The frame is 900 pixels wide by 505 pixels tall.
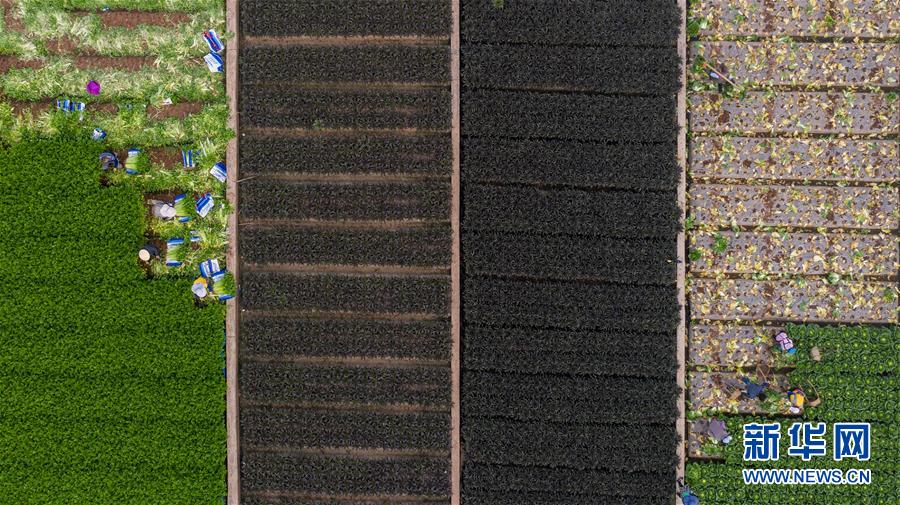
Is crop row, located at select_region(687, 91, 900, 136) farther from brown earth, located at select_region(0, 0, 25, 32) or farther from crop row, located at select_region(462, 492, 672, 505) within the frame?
brown earth, located at select_region(0, 0, 25, 32)

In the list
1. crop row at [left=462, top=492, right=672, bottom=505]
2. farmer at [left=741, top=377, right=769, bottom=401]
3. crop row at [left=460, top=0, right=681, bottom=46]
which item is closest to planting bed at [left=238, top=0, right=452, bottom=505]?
crop row at [left=462, top=492, right=672, bottom=505]

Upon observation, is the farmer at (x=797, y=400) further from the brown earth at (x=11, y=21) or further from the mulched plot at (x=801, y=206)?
the brown earth at (x=11, y=21)

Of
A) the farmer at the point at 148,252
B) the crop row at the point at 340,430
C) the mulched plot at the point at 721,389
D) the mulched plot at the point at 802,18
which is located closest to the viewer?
the farmer at the point at 148,252

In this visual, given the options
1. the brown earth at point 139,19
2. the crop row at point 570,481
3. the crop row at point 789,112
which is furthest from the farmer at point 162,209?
the crop row at point 789,112

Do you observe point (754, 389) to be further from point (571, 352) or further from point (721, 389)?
point (571, 352)

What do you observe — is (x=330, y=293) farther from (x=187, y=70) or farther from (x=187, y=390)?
(x=187, y=70)

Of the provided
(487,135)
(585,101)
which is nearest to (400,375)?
(487,135)

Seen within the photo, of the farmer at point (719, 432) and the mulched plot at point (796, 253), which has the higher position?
the mulched plot at point (796, 253)
